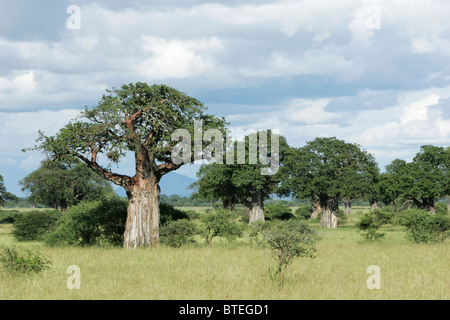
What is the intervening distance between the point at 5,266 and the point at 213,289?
26.1ft

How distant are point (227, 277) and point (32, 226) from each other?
101 ft

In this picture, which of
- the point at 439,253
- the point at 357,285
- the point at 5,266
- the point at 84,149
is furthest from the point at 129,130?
the point at 439,253

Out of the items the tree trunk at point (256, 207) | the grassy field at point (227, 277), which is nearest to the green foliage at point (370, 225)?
the grassy field at point (227, 277)

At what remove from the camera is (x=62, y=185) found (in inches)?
3100

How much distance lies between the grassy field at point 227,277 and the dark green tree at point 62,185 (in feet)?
185

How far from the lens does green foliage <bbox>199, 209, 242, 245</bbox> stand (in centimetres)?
2786

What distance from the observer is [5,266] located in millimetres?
16766

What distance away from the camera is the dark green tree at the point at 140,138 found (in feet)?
84.2

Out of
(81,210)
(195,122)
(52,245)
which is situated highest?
(195,122)

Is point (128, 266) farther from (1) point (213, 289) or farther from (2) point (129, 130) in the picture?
(2) point (129, 130)

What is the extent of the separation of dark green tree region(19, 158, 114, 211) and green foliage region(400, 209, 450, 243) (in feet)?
187

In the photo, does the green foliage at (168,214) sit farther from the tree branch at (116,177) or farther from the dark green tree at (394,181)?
the dark green tree at (394,181)

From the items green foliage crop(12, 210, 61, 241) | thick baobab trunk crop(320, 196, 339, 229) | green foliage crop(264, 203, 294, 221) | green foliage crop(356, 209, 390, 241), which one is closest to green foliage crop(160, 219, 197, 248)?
green foliage crop(356, 209, 390, 241)
